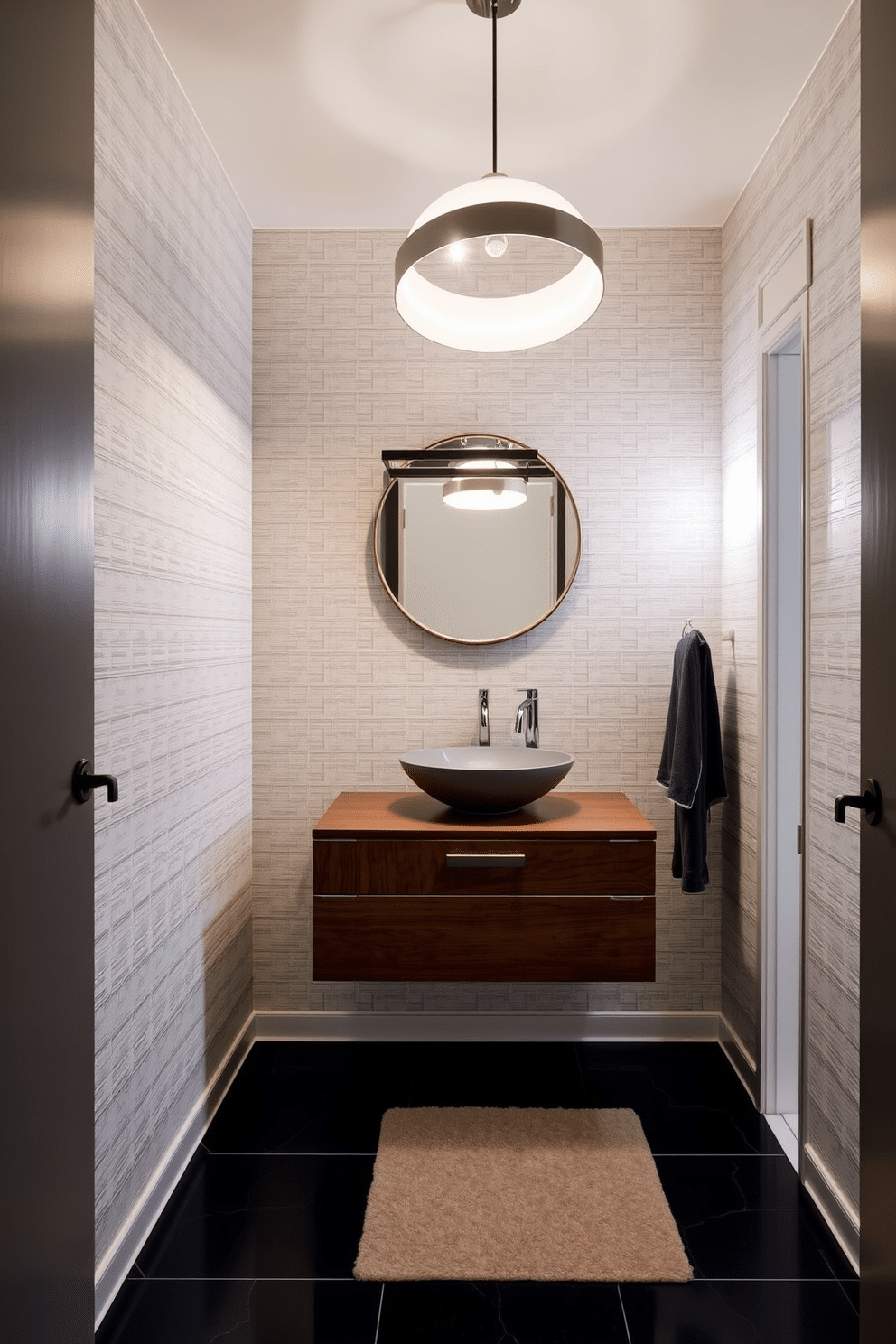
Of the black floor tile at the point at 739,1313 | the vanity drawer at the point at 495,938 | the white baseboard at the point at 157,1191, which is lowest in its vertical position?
the black floor tile at the point at 739,1313

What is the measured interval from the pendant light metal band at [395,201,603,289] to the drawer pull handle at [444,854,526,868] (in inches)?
53.0

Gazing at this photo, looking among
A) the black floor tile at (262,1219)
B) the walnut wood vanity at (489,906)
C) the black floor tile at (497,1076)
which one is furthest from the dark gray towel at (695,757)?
the black floor tile at (262,1219)

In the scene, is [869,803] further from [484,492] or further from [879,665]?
[484,492]

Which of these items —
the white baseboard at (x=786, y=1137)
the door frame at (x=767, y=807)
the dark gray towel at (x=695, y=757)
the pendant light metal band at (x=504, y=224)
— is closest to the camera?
the pendant light metal band at (x=504, y=224)

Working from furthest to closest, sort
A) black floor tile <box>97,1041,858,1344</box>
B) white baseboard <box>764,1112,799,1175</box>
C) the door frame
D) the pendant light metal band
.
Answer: the door frame, white baseboard <box>764,1112,799,1175</box>, black floor tile <box>97,1041,858,1344</box>, the pendant light metal band

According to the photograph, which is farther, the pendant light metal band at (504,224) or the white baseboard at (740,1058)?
the white baseboard at (740,1058)

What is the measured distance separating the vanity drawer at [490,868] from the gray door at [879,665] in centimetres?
90

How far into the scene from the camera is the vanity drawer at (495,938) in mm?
2102

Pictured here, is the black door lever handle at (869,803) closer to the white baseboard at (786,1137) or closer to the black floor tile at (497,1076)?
the white baseboard at (786,1137)

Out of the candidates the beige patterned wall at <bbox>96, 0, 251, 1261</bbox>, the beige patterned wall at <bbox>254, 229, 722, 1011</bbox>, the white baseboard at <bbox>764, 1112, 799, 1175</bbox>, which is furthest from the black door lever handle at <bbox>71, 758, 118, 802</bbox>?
the white baseboard at <bbox>764, 1112, 799, 1175</bbox>

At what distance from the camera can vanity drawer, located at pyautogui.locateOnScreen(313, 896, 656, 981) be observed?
6.89ft

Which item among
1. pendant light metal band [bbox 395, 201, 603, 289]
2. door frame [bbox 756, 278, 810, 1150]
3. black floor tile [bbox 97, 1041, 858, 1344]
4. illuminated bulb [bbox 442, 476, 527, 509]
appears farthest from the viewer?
illuminated bulb [bbox 442, 476, 527, 509]

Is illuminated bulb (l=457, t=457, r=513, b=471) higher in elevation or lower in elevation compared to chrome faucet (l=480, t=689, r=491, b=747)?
higher

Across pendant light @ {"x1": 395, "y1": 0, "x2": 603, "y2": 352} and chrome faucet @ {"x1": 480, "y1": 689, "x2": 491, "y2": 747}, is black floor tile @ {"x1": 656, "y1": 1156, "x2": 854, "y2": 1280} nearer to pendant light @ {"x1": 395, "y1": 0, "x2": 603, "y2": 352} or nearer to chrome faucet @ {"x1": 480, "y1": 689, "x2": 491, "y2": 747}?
chrome faucet @ {"x1": 480, "y1": 689, "x2": 491, "y2": 747}
